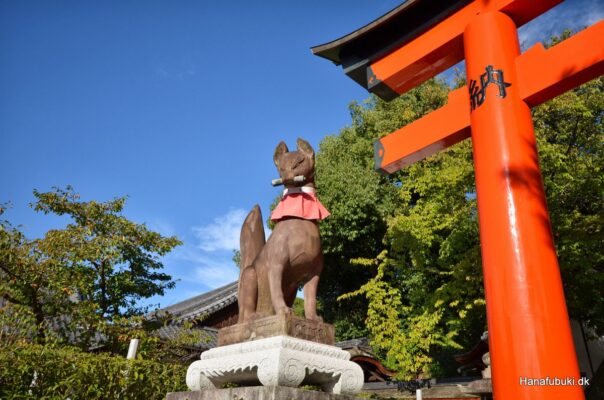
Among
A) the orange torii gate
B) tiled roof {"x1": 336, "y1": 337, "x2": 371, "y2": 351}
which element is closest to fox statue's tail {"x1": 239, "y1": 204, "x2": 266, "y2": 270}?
Result: the orange torii gate

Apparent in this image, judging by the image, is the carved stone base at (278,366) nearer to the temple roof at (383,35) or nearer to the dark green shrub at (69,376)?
the dark green shrub at (69,376)

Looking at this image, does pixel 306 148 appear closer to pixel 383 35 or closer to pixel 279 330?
pixel 383 35

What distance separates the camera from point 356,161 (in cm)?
1961

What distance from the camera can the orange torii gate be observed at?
2.97 m

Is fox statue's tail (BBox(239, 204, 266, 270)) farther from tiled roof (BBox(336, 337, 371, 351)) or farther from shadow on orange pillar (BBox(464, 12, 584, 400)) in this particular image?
tiled roof (BBox(336, 337, 371, 351))

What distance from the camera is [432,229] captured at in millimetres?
13148

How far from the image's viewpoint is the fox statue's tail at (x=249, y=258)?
165 inches

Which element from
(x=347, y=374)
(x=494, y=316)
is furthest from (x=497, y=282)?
(x=347, y=374)

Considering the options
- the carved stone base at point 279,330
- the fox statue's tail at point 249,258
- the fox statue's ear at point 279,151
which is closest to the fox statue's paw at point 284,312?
the carved stone base at point 279,330

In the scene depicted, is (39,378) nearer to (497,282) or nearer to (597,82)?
(497,282)

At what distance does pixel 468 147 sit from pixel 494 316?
10.4 meters

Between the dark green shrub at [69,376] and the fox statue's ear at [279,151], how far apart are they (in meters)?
3.16

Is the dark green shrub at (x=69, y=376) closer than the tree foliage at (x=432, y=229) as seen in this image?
Yes

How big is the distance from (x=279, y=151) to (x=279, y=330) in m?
1.92
